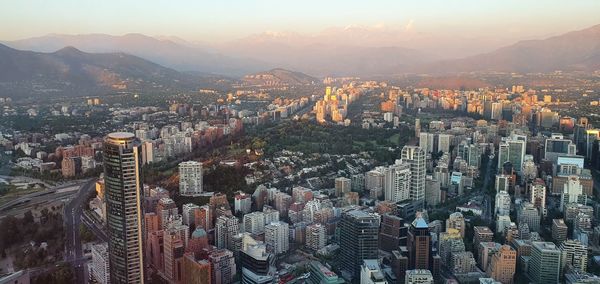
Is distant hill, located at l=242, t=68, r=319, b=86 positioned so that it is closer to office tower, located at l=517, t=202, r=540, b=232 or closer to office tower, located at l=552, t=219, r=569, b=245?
office tower, located at l=517, t=202, r=540, b=232

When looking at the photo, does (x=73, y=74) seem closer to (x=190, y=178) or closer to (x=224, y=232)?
(x=190, y=178)

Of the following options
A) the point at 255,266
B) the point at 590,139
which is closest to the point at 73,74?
the point at 255,266

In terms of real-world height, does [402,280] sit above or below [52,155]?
below

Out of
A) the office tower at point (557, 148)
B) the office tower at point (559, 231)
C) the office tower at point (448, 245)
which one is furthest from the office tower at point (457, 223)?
the office tower at point (557, 148)

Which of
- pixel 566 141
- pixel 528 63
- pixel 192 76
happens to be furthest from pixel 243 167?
pixel 528 63

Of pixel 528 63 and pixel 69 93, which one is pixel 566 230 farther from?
pixel 528 63

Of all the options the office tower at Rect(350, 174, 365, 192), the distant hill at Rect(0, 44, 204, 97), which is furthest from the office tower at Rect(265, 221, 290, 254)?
the distant hill at Rect(0, 44, 204, 97)

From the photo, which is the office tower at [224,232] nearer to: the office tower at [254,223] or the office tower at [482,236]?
the office tower at [254,223]
